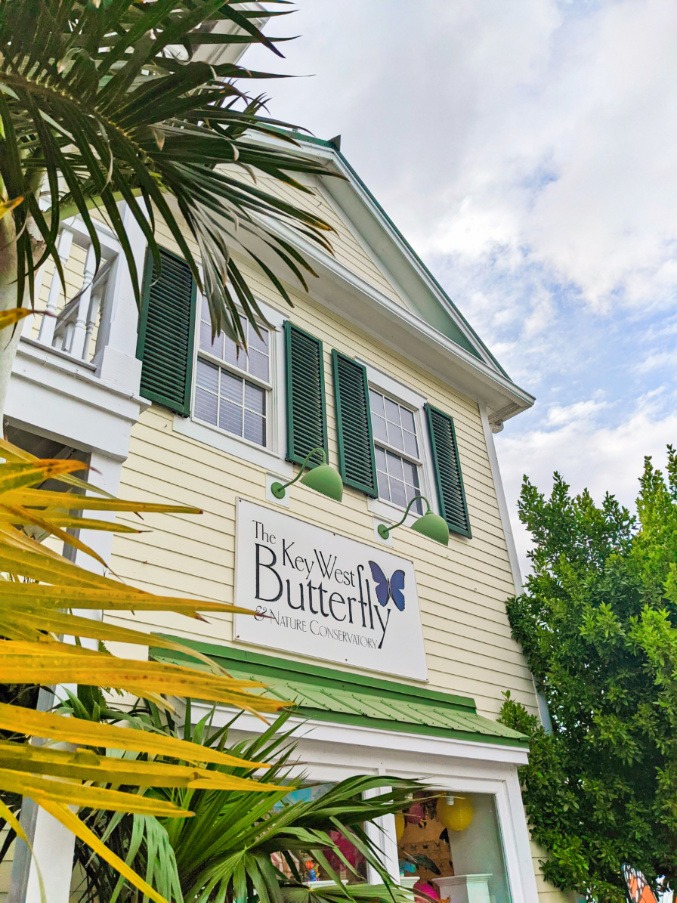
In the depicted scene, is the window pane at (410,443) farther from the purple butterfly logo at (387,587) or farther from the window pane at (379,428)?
the purple butterfly logo at (387,587)

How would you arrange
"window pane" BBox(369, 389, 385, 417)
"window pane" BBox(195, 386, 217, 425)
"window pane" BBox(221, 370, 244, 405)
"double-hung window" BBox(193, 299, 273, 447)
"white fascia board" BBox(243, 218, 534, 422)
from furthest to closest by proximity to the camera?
"window pane" BBox(369, 389, 385, 417), "white fascia board" BBox(243, 218, 534, 422), "window pane" BBox(221, 370, 244, 405), "double-hung window" BBox(193, 299, 273, 447), "window pane" BBox(195, 386, 217, 425)

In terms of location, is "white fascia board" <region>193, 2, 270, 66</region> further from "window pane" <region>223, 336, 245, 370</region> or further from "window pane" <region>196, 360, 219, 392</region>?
"window pane" <region>196, 360, 219, 392</region>

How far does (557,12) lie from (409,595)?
1088cm

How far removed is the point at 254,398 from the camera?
248 inches

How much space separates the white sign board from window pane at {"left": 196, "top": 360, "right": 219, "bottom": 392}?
108cm

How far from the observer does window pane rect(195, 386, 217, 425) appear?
5719mm

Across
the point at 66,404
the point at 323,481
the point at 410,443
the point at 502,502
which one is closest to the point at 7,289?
the point at 66,404

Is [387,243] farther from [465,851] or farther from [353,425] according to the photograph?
[465,851]

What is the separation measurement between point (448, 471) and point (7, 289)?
6032 mm

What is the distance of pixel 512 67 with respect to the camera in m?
12.7

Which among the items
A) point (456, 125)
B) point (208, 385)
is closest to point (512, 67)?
point (456, 125)

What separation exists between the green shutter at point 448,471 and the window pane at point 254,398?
7.51 feet

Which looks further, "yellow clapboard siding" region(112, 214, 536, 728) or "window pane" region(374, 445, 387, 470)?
"window pane" region(374, 445, 387, 470)

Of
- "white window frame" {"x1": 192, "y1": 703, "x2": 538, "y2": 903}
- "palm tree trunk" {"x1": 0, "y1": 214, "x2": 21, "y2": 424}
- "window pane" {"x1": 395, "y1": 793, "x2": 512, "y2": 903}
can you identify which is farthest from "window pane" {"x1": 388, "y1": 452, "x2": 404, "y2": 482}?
"palm tree trunk" {"x1": 0, "y1": 214, "x2": 21, "y2": 424}
